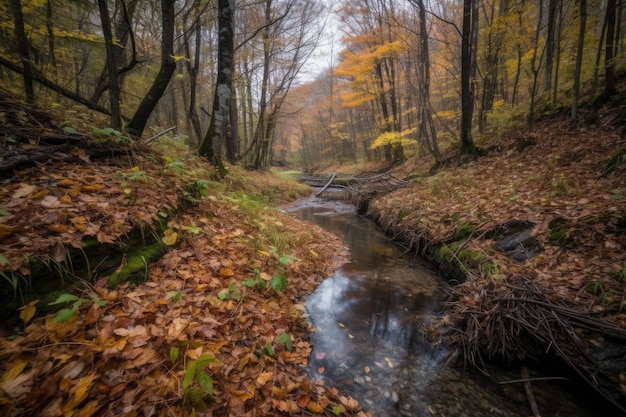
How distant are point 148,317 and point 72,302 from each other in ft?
1.90

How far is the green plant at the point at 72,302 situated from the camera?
1.90m

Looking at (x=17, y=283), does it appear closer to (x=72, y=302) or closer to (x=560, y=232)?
(x=72, y=302)

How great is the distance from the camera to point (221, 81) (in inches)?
262

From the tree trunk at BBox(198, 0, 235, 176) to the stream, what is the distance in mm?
4677

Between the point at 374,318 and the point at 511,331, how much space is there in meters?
1.76

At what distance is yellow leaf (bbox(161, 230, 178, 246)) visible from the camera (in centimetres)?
332

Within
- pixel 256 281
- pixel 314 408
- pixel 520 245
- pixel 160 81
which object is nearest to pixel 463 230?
pixel 520 245

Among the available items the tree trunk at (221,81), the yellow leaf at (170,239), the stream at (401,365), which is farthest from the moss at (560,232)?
the tree trunk at (221,81)

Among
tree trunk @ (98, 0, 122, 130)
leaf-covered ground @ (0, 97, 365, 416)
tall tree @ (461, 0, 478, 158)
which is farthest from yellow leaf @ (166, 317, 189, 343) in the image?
tall tree @ (461, 0, 478, 158)

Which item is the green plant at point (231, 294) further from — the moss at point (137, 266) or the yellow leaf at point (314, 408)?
the yellow leaf at point (314, 408)

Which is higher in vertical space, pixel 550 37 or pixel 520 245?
pixel 550 37

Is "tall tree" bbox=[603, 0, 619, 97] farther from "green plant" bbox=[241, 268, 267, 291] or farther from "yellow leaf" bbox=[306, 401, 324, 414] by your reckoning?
"yellow leaf" bbox=[306, 401, 324, 414]

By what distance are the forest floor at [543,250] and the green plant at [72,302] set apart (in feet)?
12.9

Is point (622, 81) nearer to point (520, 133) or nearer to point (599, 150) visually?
point (520, 133)
